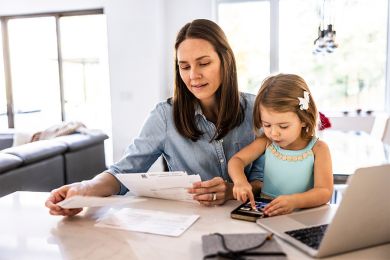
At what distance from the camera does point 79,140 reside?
4016 millimetres

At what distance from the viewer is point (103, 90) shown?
576cm

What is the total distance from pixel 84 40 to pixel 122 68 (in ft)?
2.70

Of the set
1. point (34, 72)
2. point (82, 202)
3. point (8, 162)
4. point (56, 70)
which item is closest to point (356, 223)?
point (82, 202)

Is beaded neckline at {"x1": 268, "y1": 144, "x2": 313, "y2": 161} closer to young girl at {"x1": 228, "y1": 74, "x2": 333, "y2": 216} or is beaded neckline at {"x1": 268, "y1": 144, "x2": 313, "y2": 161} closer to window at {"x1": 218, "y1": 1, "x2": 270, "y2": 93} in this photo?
young girl at {"x1": 228, "y1": 74, "x2": 333, "y2": 216}

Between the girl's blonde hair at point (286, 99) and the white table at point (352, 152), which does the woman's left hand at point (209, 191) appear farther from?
the white table at point (352, 152)

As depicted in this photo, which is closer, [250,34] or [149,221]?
[149,221]

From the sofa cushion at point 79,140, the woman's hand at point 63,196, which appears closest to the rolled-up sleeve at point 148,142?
the woman's hand at point 63,196

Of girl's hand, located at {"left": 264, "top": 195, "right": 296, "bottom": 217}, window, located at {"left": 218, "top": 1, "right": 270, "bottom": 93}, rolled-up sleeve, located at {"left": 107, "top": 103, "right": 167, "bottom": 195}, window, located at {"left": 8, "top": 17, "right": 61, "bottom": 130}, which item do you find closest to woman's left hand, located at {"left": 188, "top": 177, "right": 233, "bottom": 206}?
girl's hand, located at {"left": 264, "top": 195, "right": 296, "bottom": 217}

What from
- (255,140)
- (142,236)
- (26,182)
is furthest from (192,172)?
(26,182)

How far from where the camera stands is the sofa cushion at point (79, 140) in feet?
12.6

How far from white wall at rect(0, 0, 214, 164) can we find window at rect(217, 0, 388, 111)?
703 mm

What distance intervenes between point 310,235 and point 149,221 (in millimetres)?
415

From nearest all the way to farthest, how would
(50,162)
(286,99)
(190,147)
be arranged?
(286,99) < (190,147) < (50,162)

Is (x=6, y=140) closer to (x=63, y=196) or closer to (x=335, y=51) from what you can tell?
(x=63, y=196)
